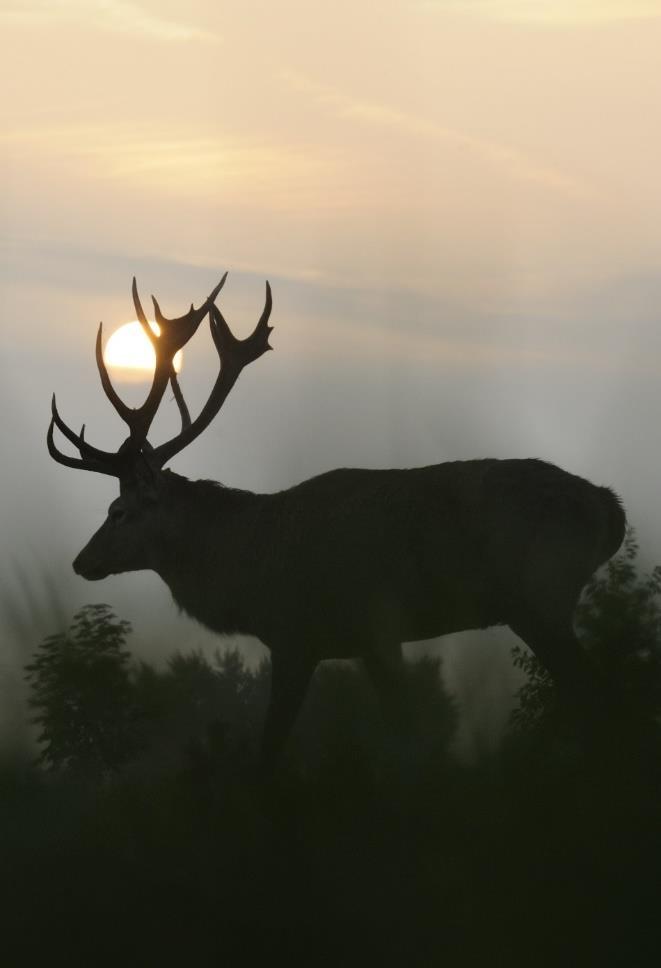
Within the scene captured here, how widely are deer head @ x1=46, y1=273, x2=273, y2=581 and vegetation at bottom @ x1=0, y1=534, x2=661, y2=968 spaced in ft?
1.46

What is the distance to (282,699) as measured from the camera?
10336 millimetres

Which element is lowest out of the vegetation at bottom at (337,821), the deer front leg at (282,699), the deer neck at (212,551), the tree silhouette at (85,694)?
the vegetation at bottom at (337,821)

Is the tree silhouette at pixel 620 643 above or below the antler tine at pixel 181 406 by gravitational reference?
below

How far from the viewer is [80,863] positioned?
8.42 m

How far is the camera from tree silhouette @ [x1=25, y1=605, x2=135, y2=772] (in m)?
10.9

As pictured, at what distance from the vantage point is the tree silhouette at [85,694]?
1088cm

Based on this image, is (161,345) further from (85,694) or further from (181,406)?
(85,694)

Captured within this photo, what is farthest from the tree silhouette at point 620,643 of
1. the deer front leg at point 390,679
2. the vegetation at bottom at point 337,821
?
the deer front leg at point 390,679

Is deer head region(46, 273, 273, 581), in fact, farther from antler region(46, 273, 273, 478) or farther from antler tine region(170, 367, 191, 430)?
antler tine region(170, 367, 191, 430)

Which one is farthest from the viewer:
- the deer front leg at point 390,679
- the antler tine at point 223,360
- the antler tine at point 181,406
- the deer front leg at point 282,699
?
the antler tine at point 181,406

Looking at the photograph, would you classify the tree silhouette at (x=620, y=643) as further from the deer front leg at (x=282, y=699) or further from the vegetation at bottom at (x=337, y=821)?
the deer front leg at (x=282, y=699)

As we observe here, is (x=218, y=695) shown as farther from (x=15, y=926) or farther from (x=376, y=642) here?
(x=15, y=926)

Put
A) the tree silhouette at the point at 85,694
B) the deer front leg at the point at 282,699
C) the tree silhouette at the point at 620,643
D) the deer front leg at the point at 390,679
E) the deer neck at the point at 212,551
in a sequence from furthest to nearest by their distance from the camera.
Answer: the deer neck at the point at 212,551
the tree silhouette at the point at 85,694
the deer front leg at the point at 390,679
the deer front leg at the point at 282,699
the tree silhouette at the point at 620,643

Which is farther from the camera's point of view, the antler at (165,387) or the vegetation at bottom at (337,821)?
the antler at (165,387)
